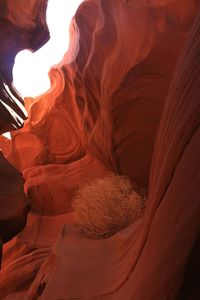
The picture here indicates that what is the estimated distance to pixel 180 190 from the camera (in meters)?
1.87

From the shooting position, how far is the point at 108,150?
22.3 ft

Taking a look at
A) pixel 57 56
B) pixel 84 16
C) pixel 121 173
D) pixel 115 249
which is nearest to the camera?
Result: pixel 115 249

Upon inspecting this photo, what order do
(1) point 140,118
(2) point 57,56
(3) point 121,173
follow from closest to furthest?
(1) point 140,118 → (3) point 121,173 → (2) point 57,56

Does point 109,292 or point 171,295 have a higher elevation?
point 171,295

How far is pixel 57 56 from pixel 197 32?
7.96m

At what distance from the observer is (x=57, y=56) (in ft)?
32.4

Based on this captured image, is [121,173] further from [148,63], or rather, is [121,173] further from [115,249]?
[115,249]

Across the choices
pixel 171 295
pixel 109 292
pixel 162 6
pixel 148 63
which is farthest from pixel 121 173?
pixel 171 295

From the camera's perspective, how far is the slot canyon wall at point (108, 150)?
1.91 meters

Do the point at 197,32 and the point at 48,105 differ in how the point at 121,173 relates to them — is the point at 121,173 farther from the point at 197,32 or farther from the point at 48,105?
the point at 197,32

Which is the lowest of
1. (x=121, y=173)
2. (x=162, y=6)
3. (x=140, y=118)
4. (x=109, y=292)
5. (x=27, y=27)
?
(x=121, y=173)

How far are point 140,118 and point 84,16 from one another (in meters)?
3.06

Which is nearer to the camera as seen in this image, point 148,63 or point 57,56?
point 148,63

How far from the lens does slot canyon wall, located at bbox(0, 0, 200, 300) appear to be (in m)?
1.91
